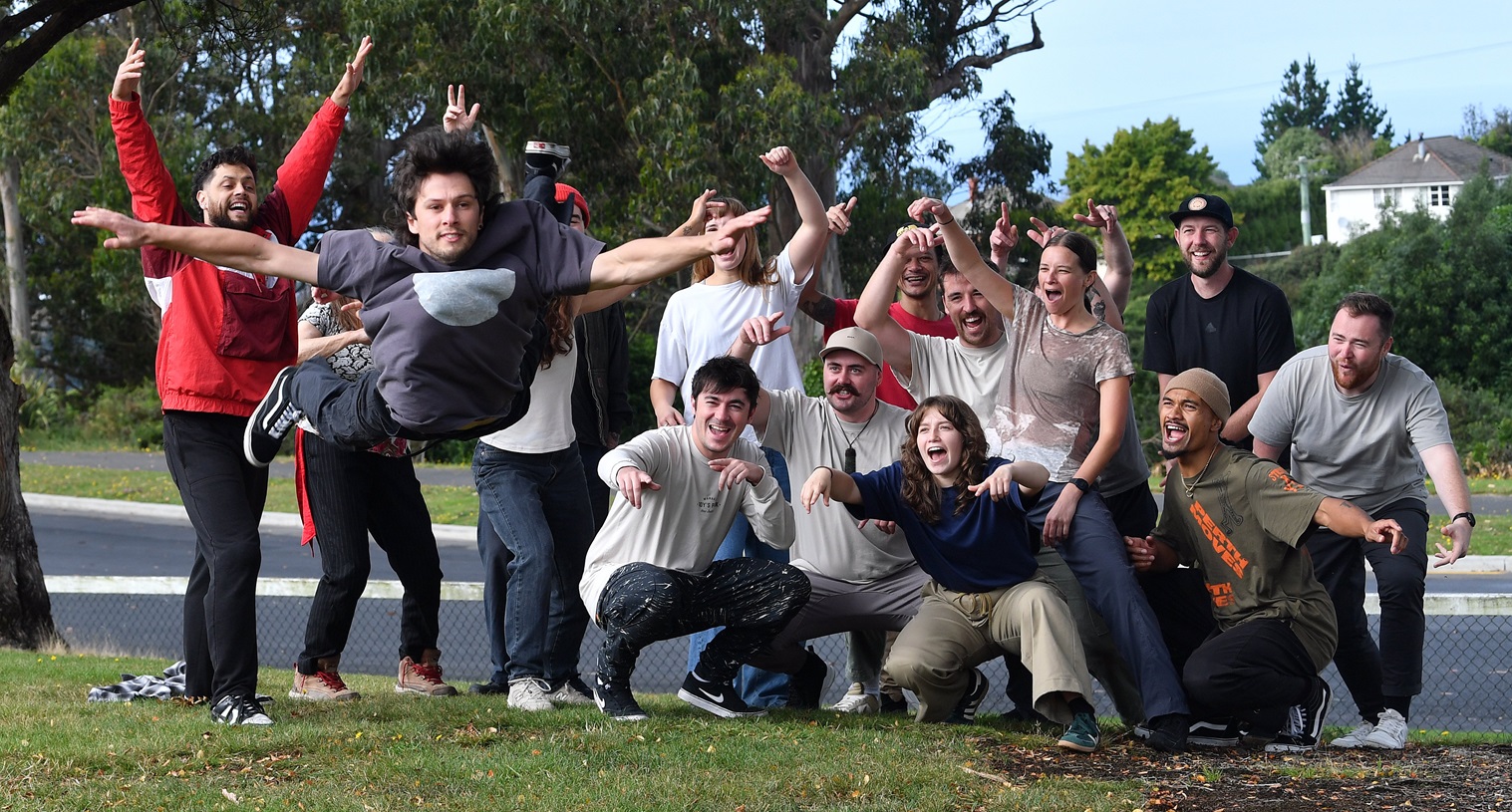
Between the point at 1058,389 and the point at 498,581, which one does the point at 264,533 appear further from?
the point at 1058,389

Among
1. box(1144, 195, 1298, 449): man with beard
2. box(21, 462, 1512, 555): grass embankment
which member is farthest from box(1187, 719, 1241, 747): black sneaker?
box(21, 462, 1512, 555): grass embankment

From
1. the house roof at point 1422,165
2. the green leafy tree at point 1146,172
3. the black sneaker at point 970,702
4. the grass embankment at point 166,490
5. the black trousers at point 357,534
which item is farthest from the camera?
the house roof at point 1422,165

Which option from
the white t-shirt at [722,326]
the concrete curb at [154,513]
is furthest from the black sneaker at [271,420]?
the concrete curb at [154,513]

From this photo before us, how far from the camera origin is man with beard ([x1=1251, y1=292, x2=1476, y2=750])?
5500 mm

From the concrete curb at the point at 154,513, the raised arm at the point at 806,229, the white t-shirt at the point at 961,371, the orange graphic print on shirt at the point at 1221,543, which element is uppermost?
the raised arm at the point at 806,229

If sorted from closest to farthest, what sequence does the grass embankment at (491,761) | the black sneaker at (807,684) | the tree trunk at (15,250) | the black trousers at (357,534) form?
the grass embankment at (491,761) < the black trousers at (357,534) < the black sneaker at (807,684) < the tree trunk at (15,250)

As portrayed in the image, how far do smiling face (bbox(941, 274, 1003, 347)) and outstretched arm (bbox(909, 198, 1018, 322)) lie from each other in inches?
3.3

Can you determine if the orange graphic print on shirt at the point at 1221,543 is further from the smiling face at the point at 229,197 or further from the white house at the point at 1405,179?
the white house at the point at 1405,179

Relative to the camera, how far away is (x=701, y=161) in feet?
61.2

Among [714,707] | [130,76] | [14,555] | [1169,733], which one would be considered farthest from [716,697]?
[14,555]

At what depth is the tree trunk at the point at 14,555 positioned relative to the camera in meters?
8.21

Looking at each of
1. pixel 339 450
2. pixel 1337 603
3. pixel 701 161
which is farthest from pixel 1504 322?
pixel 339 450

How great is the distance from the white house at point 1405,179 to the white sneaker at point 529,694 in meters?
68.2

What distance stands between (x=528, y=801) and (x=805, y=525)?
7.42 feet
